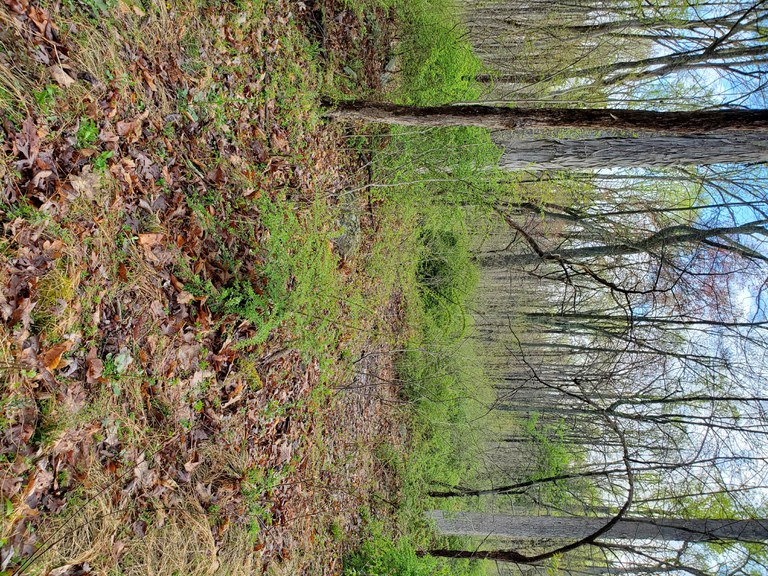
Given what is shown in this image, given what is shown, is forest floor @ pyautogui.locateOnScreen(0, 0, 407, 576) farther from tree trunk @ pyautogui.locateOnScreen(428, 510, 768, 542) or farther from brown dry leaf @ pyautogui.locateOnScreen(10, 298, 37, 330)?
tree trunk @ pyautogui.locateOnScreen(428, 510, 768, 542)

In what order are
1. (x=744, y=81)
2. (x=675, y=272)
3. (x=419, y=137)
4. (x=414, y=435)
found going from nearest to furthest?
1. (x=744, y=81)
2. (x=419, y=137)
3. (x=675, y=272)
4. (x=414, y=435)

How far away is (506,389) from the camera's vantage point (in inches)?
442

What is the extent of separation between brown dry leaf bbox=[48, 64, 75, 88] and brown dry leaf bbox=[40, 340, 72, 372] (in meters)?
1.33

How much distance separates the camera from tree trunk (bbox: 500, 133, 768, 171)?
3697mm

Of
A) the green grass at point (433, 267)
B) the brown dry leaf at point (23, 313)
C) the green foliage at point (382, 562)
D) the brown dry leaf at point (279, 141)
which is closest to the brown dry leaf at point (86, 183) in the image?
the brown dry leaf at point (23, 313)

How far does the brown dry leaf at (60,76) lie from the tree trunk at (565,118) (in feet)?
9.14

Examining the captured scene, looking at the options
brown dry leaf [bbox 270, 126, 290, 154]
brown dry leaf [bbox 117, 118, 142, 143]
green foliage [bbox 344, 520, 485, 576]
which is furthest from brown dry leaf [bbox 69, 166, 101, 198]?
green foliage [bbox 344, 520, 485, 576]

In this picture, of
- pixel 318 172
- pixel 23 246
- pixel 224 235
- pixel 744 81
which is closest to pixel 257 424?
pixel 224 235

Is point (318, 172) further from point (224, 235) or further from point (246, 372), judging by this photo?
point (246, 372)

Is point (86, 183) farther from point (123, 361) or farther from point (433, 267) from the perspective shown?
point (433, 267)

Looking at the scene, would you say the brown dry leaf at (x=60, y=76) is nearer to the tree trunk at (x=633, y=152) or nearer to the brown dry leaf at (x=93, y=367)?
the brown dry leaf at (x=93, y=367)

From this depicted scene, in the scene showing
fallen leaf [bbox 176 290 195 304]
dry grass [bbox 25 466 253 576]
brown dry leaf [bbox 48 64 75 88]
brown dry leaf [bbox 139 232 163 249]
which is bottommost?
dry grass [bbox 25 466 253 576]

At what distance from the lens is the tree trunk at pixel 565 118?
10.4 ft

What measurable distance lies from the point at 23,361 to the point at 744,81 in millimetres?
6361
